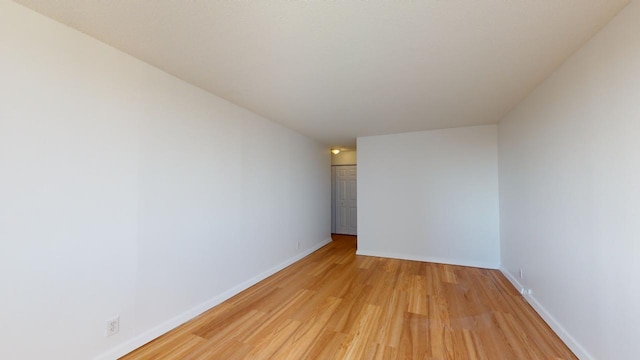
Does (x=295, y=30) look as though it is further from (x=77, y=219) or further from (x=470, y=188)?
(x=470, y=188)

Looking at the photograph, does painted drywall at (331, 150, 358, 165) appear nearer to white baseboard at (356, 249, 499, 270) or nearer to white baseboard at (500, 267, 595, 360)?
white baseboard at (356, 249, 499, 270)

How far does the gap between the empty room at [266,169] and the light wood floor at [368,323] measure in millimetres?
23

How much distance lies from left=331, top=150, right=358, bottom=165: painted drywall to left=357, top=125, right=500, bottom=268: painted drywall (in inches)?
78.5

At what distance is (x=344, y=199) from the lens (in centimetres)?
701

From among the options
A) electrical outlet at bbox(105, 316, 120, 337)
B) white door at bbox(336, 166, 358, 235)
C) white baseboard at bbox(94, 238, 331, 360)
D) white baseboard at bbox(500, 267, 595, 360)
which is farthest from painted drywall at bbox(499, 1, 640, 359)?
white door at bbox(336, 166, 358, 235)

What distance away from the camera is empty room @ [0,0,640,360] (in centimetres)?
144

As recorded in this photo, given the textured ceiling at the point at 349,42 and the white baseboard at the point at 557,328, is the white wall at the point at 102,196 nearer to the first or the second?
the textured ceiling at the point at 349,42

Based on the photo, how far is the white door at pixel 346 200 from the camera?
690 centimetres

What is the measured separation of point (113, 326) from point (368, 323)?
2.13 m

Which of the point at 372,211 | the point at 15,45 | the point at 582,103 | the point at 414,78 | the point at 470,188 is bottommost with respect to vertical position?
the point at 372,211

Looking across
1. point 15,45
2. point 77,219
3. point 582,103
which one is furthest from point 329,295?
point 15,45

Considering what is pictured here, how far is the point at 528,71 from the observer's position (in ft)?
7.20

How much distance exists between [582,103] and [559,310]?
1.78 metres

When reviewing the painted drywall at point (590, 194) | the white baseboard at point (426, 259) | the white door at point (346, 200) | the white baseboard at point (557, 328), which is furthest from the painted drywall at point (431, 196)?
the white door at point (346, 200)
